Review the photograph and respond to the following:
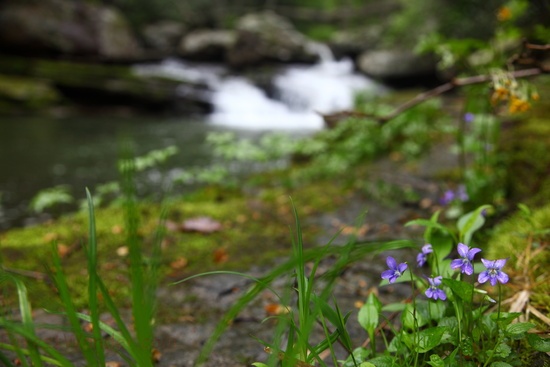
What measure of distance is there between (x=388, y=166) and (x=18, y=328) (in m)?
4.09

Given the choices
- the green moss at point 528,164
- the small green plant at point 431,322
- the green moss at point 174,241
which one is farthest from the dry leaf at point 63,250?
the green moss at point 528,164

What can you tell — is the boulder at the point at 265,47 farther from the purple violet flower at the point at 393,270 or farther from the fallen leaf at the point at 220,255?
the purple violet flower at the point at 393,270

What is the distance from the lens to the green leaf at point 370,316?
126 centimetres

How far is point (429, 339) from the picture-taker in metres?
1.06

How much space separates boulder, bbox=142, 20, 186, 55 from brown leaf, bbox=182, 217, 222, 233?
17.4 metres

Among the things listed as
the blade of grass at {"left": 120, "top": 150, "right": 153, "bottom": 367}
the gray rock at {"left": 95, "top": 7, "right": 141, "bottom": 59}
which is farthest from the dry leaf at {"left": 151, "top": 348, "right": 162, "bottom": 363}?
the gray rock at {"left": 95, "top": 7, "right": 141, "bottom": 59}

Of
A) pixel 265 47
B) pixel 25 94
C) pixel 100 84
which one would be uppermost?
pixel 265 47

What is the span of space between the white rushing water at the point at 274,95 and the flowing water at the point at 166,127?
3 centimetres

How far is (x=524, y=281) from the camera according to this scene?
144cm

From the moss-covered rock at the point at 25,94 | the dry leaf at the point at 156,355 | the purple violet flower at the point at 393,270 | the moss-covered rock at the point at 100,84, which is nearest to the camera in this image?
the purple violet flower at the point at 393,270

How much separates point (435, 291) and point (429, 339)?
13 cm

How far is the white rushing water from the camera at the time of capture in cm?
1202

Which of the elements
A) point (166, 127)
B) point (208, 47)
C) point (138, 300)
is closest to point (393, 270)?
point (138, 300)

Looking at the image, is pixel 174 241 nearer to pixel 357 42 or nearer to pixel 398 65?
pixel 398 65
